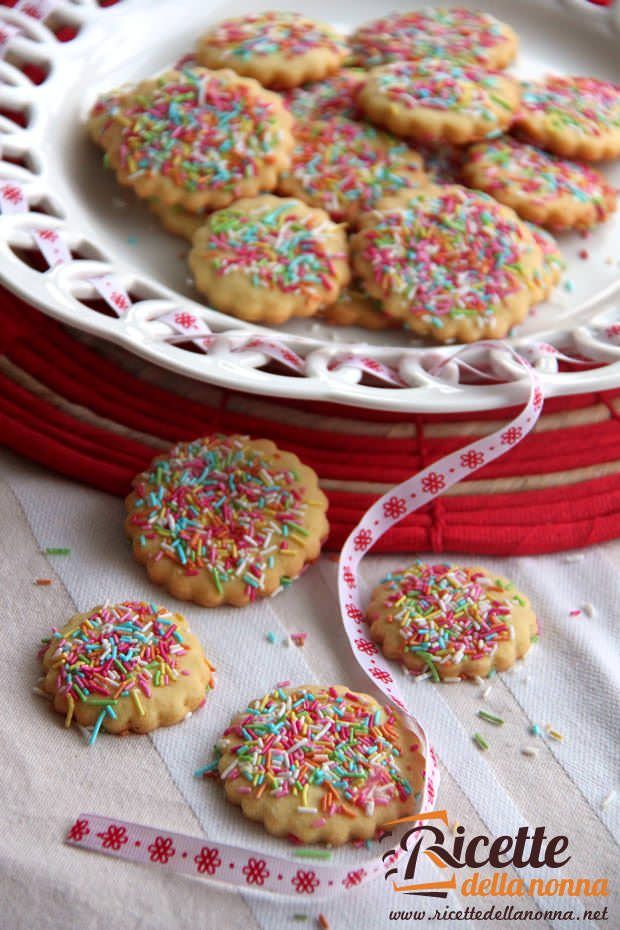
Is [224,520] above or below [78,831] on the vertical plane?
above

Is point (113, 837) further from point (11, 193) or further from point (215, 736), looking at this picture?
point (11, 193)

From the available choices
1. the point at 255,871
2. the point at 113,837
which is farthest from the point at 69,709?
the point at 255,871

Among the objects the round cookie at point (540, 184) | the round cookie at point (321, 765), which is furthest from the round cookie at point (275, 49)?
the round cookie at point (321, 765)

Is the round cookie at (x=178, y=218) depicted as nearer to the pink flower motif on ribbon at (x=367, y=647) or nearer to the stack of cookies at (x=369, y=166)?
the stack of cookies at (x=369, y=166)

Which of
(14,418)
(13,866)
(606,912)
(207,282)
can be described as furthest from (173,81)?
(606,912)

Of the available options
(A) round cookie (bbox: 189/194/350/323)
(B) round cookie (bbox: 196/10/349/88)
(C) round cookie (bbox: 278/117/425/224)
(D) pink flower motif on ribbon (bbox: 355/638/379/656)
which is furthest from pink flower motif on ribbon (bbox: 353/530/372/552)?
(B) round cookie (bbox: 196/10/349/88)

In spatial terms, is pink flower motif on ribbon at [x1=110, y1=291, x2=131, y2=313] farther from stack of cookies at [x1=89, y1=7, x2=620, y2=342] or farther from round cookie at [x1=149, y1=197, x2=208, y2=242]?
round cookie at [x1=149, y1=197, x2=208, y2=242]

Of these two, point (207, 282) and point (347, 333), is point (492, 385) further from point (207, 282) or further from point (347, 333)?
point (207, 282)
